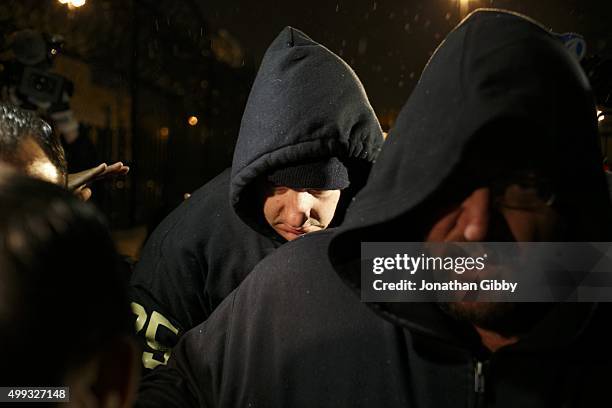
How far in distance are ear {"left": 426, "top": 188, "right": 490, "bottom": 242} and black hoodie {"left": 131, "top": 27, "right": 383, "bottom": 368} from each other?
942mm

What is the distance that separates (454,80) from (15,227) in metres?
0.93

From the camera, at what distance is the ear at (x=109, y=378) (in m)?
0.75

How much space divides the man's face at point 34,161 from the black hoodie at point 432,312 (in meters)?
0.64

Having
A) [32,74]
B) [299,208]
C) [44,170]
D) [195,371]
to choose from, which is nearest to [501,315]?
[195,371]

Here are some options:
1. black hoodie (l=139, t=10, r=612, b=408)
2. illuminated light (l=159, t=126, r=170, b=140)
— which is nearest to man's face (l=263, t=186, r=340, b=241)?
black hoodie (l=139, t=10, r=612, b=408)

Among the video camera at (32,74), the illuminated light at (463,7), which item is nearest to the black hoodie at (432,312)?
the video camera at (32,74)

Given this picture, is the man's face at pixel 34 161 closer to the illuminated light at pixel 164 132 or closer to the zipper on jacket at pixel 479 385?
the zipper on jacket at pixel 479 385

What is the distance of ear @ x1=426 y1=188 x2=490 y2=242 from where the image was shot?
1253 mm

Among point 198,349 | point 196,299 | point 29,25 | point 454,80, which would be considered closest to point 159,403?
point 198,349

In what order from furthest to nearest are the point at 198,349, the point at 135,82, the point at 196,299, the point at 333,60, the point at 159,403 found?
the point at 135,82 < the point at 333,60 < the point at 196,299 < the point at 198,349 < the point at 159,403

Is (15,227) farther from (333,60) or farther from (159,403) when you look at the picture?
(333,60)

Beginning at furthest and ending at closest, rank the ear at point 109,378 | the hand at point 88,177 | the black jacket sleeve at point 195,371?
the hand at point 88,177 < the black jacket sleeve at point 195,371 < the ear at point 109,378

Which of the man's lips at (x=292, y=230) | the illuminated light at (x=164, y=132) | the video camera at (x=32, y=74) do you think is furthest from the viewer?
the illuminated light at (x=164, y=132)

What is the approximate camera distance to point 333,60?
2.41m
